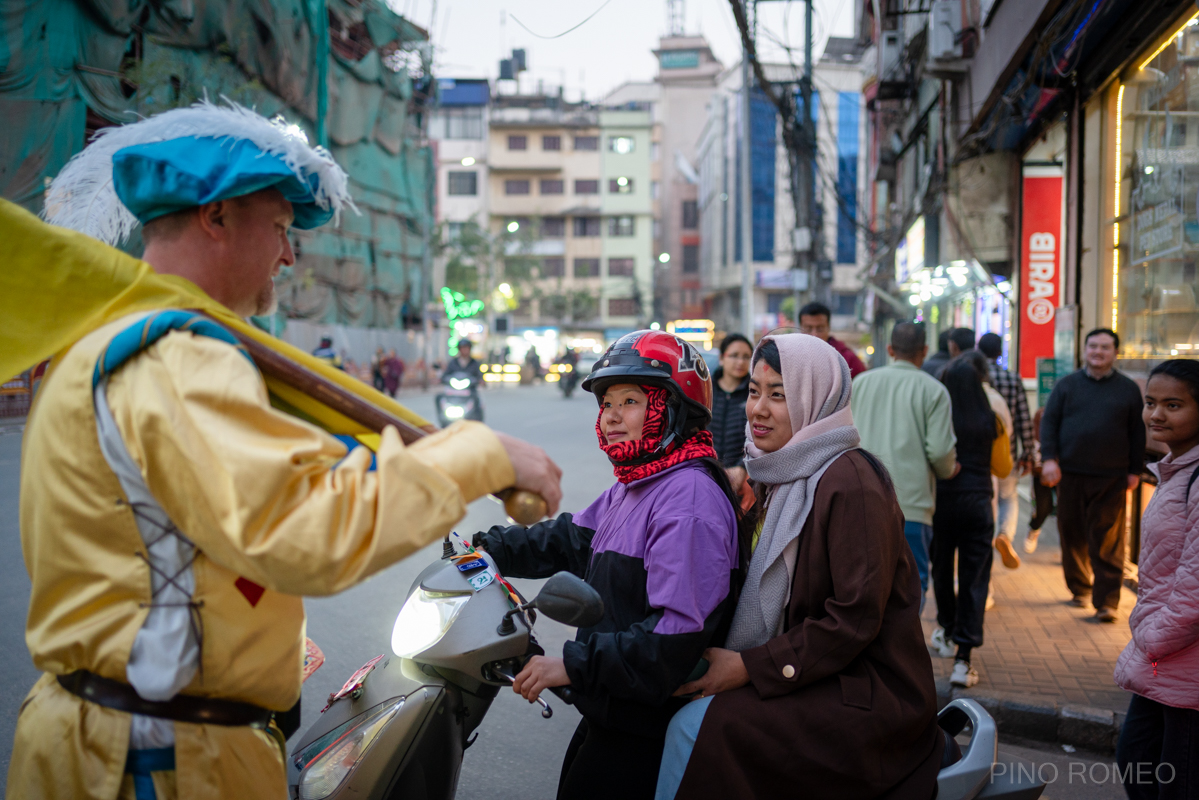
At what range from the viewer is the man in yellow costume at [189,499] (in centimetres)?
122

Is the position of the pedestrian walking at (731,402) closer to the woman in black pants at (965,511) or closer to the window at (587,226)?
the woman in black pants at (965,511)

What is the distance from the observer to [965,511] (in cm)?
507

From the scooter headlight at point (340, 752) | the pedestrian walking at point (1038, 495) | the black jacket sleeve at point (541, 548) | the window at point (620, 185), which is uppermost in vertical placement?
the window at point (620, 185)

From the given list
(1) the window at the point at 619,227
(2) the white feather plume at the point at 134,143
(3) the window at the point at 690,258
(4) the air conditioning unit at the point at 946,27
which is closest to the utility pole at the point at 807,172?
(4) the air conditioning unit at the point at 946,27

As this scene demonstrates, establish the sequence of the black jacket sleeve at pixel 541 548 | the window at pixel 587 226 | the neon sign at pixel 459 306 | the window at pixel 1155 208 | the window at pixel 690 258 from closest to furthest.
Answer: the black jacket sleeve at pixel 541 548 → the window at pixel 1155 208 → the neon sign at pixel 459 306 → the window at pixel 587 226 → the window at pixel 690 258

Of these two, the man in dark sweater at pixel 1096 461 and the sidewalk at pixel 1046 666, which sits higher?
the man in dark sweater at pixel 1096 461

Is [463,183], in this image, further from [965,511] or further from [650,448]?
[650,448]

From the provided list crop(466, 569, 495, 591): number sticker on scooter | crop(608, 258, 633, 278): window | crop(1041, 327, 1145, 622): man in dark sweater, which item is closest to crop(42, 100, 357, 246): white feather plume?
crop(466, 569, 495, 591): number sticker on scooter

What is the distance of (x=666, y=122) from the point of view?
234ft

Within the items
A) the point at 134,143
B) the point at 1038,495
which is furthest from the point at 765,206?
the point at 134,143

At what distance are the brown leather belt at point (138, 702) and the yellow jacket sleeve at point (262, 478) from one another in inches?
11.6

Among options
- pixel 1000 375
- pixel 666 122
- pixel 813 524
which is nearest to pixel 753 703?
pixel 813 524

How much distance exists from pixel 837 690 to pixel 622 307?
56953mm

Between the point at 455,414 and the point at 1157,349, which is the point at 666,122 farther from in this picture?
the point at 1157,349
